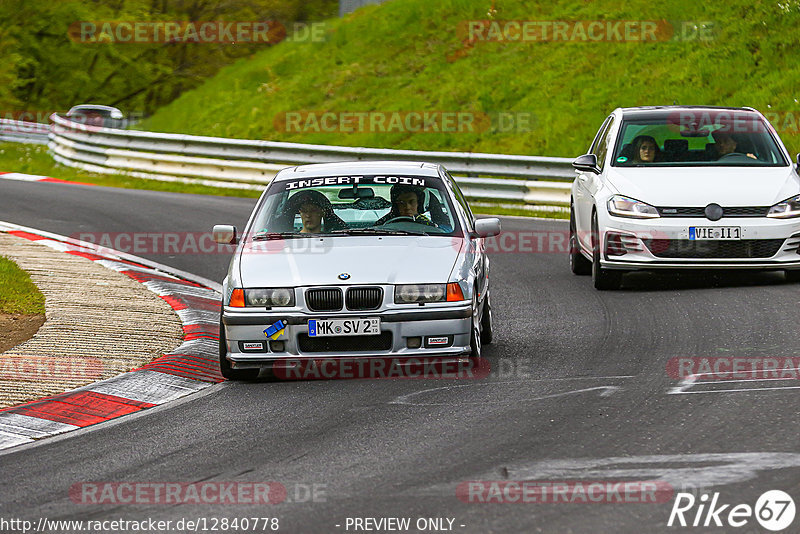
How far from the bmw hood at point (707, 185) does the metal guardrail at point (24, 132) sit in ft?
78.7

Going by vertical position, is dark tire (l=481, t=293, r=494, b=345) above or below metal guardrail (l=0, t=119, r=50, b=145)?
below

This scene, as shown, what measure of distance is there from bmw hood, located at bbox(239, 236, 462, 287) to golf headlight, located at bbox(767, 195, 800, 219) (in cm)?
384

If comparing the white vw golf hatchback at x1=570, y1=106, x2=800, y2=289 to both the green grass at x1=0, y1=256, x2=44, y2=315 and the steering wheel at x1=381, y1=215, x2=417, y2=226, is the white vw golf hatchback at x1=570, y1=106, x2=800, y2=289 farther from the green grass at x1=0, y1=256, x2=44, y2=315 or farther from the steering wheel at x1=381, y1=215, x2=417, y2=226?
the green grass at x1=0, y1=256, x2=44, y2=315

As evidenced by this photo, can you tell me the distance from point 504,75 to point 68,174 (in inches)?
386

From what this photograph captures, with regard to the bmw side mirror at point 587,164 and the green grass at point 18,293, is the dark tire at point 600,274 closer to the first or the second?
the bmw side mirror at point 587,164

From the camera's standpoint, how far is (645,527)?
5.21m

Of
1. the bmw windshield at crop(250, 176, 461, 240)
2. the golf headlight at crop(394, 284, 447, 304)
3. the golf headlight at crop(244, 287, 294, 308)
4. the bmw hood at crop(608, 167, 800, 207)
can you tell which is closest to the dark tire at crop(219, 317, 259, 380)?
the golf headlight at crop(244, 287, 294, 308)

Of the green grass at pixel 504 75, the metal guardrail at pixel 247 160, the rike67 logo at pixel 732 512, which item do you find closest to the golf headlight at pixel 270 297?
the rike67 logo at pixel 732 512

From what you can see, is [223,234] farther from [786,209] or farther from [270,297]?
[786,209]

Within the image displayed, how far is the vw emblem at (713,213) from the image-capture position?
1179 centimetres

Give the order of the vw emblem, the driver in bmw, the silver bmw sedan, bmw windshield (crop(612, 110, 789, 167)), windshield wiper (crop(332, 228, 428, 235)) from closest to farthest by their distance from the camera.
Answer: the silver bmw sedan → windshield wiper (crop(332, 228, 428, 235)) → the driver in bmw → the vw emblem → bmw windshield (crop(612, 110, 789, 167))

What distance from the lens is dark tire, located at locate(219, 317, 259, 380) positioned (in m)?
8.84

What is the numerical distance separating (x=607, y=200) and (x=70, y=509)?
7596 mm

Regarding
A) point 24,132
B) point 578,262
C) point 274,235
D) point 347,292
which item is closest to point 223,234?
point 274,235
